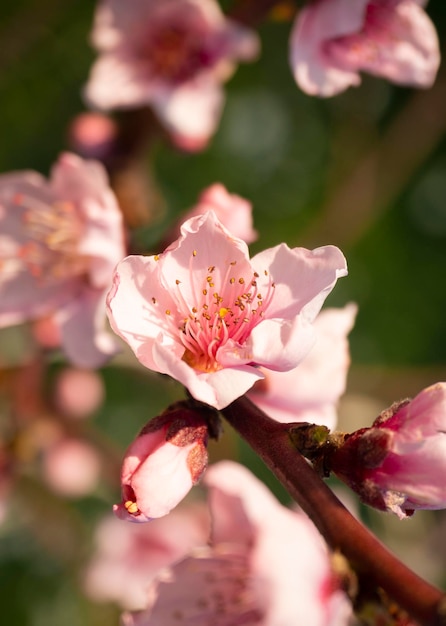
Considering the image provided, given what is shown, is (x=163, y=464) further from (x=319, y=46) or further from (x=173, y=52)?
(x=173, y=52)

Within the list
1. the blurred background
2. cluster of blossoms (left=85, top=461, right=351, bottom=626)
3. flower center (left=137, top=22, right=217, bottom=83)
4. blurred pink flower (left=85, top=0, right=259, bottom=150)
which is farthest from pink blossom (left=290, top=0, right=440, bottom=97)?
the blurred background

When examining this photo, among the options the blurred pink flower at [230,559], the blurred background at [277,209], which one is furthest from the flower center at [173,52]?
the blurred pink flower at [230,559]

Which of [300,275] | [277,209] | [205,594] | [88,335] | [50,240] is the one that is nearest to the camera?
[300,275]

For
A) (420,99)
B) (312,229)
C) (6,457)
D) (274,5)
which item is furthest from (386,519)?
(274,5)

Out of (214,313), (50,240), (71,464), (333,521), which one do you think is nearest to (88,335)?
(50,240)

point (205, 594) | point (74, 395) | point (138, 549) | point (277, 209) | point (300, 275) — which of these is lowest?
point (138, 549)

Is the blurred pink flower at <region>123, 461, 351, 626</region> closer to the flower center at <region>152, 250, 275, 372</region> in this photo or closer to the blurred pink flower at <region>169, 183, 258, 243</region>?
the flower center at <region>152, 250, 275, 372</region>

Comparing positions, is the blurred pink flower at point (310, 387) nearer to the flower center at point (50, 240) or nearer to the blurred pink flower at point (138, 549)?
the flower center at point (50, 240)
